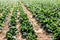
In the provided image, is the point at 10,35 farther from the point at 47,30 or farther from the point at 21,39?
the point at 47,30

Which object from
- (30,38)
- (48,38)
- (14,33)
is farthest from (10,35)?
(48,38)

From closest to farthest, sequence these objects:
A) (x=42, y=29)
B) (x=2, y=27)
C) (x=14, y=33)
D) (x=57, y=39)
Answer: (x=57, y=39)
(x=14, y=33)
(x=42, y=29)
(x=2, y=27)

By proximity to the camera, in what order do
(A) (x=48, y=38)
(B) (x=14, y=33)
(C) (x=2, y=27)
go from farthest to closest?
(C) (x=2, y=27) < (B) (x=14, y=33) < (A) (x=48, y=38)

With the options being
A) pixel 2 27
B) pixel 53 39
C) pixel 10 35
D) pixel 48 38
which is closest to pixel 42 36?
pixel 48 38

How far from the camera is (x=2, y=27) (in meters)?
15.5

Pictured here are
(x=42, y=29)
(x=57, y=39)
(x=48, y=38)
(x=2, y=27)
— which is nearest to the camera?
(x=57, y=39)

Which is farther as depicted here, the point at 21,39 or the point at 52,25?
the point at 52,25

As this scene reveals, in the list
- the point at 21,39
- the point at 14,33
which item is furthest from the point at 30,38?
the point at 14,33

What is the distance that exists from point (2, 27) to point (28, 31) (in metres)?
3.49

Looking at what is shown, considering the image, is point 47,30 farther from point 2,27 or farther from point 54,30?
point 2,27

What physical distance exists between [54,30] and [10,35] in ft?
10.7

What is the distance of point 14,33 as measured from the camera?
12.9 metres

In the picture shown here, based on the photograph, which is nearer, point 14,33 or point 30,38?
point 30,38

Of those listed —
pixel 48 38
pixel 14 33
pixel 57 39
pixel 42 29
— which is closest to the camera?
pixel 57 39
